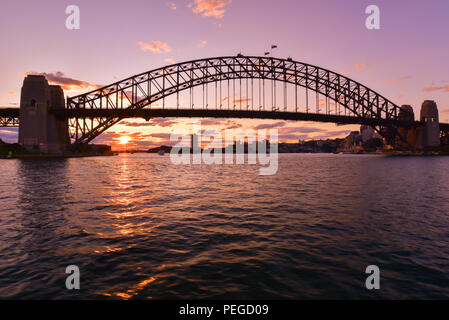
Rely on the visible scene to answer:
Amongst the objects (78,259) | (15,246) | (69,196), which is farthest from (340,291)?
(69,196)

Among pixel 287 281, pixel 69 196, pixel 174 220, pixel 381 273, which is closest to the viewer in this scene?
pixel 287 281

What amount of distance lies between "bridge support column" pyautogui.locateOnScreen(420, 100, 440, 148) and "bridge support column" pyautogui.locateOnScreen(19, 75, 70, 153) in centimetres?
10688

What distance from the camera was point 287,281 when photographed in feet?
14.6

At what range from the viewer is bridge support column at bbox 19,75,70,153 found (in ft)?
178

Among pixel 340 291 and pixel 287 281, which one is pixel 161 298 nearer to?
pixel 287 281

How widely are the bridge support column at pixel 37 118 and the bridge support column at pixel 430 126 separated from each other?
10688 cm

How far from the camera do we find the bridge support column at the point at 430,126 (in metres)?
79.8

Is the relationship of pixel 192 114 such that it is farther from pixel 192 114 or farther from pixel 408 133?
pixel 408 133

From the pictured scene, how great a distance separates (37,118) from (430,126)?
111 meters

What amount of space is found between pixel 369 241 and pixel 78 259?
706 centimetres

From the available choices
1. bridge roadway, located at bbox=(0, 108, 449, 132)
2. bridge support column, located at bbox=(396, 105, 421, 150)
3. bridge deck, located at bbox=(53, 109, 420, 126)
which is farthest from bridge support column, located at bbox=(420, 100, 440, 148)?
bridge deck, located at bbox=(53, 109, 420, 126)

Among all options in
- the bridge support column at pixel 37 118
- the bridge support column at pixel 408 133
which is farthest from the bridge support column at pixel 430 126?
the bridge support column at pixel 37 118

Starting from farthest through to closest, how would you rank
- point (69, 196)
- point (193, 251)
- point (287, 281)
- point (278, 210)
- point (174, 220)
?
point (69, 196) < point (278, 210) < point (174, 220) < point (193, 251) < point (287, 281)

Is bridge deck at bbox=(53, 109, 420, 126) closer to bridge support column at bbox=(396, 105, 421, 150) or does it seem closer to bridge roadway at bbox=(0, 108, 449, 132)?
bridge roadway at bbox=(0, 108, 449, 132)
